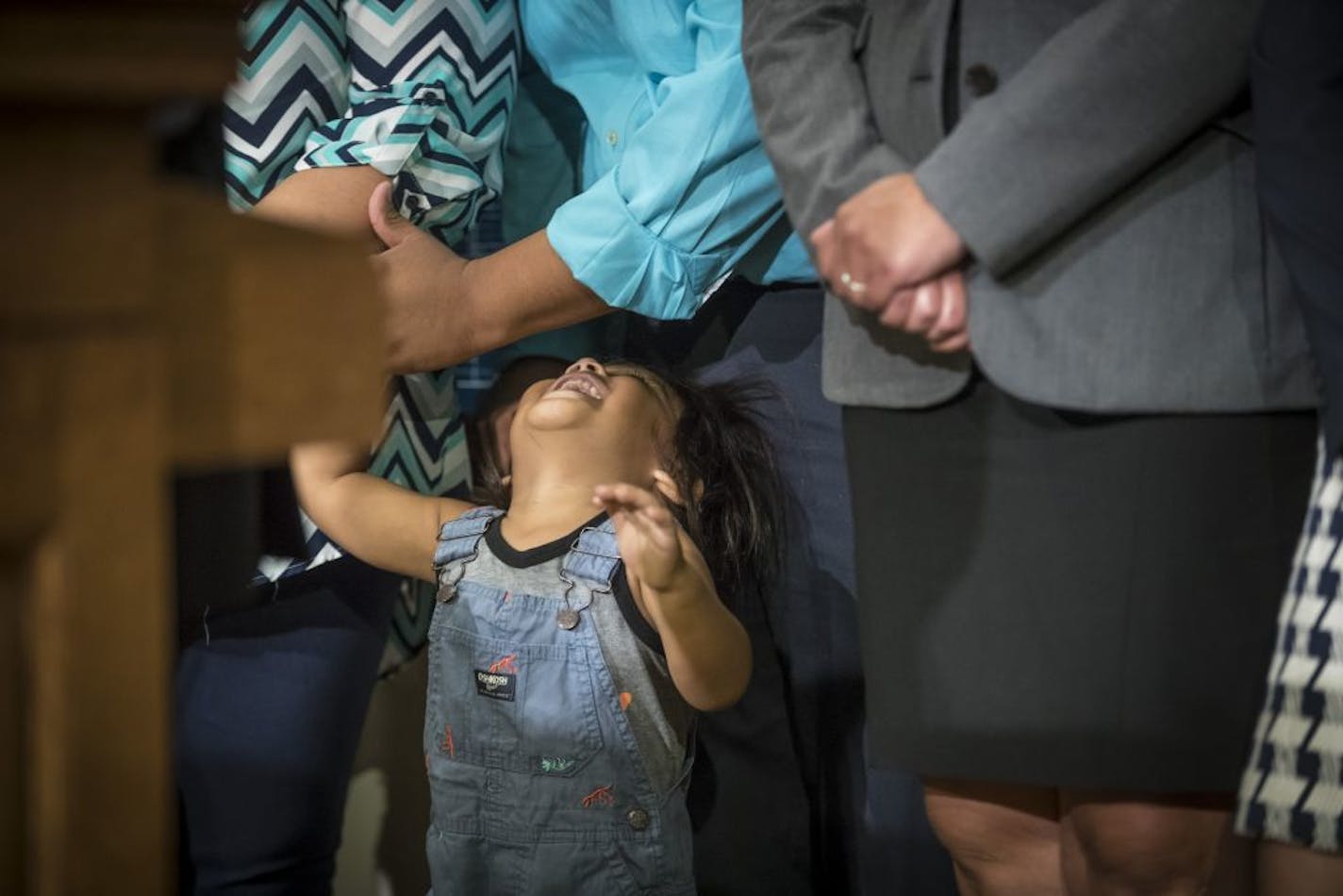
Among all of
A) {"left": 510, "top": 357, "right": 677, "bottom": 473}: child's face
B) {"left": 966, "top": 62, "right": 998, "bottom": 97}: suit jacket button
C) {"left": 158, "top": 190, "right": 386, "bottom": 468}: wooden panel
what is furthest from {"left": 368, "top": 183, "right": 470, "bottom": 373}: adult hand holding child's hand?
{"left": 158, "top": 190, "right": 386, "bottom": 468}: wooden panel

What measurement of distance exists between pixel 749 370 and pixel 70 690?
2.71 feet

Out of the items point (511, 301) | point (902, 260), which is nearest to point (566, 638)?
point (511, 301)

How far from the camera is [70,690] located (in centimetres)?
47

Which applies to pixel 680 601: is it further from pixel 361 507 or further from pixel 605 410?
pixel 361 507

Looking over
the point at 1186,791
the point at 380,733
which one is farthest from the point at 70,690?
the point at 380,733

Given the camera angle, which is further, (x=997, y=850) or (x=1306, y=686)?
(x=997, y=850)

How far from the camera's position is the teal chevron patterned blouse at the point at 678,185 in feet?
3.39

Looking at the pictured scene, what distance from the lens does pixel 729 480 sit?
4.17 feet

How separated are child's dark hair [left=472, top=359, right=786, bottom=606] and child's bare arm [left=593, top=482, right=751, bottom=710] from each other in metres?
0.11

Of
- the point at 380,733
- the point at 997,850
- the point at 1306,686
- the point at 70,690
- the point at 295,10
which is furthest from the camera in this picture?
the point at 380,733

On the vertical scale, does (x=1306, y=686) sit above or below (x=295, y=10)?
below

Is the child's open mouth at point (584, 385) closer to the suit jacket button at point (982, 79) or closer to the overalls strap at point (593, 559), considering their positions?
the overalls strap at point (593, 559)

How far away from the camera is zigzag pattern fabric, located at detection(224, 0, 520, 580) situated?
43.9 inches

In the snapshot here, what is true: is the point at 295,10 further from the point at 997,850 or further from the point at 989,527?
the point at 997,850
